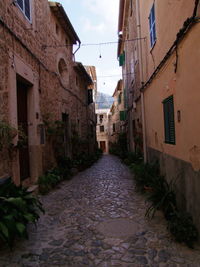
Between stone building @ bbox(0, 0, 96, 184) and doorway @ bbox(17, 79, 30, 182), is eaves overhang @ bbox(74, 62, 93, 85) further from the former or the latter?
doorway @ bbox(17, 79, 30, 182)

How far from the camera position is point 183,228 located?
318 cm

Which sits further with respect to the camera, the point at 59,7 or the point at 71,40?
the point at 71,40

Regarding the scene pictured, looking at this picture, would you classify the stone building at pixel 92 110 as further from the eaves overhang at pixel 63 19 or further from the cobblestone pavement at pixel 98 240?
the cobblestone pavement at pixel 98 240

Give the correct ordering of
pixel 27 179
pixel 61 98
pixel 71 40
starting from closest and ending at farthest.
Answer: pixel 27 179
pixel 61 98
pixel 71 40

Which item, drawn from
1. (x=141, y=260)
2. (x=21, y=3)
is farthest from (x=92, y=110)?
(x=141, y=260)

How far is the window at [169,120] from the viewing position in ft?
Answer: 14.6

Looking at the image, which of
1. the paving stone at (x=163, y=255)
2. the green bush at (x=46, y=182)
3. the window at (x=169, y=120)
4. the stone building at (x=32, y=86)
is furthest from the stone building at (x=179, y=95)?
the green bush at (x=46, y=182)

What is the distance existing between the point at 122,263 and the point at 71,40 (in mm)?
11240

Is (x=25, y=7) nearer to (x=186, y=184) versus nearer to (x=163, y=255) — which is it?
(x=186, y=184)

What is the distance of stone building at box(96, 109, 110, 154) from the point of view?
123 ft

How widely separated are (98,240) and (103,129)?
3474 centimetres

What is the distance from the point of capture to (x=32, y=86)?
6531 mm

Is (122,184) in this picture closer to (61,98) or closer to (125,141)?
(61,98)

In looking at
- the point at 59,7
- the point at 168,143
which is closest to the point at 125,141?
the point at 59,7
